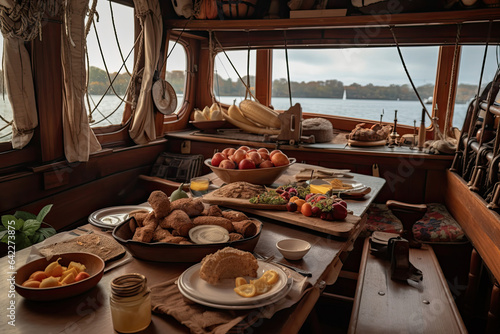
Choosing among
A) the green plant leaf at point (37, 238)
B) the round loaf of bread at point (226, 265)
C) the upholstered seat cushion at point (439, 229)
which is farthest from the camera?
the upholstered seat cushion at point (439, 229)

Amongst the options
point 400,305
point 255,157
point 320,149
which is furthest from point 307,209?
point 320,149

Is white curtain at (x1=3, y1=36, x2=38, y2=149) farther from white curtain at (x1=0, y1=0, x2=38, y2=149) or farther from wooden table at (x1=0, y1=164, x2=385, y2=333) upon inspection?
wooden table at (x1=0, y1=164, x2=385, y2=333)

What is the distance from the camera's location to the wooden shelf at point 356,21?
134 inches

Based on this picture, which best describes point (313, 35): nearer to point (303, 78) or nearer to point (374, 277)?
point (303, 78)

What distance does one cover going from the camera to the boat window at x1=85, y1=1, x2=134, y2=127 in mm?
3627

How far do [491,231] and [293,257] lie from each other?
1548mm

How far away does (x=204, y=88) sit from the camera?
17.5ft

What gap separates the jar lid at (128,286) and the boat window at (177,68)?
3879 mm

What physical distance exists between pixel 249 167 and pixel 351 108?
2797mm

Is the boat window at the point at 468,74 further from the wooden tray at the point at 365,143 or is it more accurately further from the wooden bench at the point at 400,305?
the wooden bench at the point at 400,305

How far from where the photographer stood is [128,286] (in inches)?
42.5

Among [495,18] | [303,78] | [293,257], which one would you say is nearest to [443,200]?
[495,18]

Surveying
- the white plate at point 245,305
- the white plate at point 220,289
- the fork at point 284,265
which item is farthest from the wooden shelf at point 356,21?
the white plate at point 245,305

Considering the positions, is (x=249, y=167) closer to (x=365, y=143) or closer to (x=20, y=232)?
(x=20, y=232)
